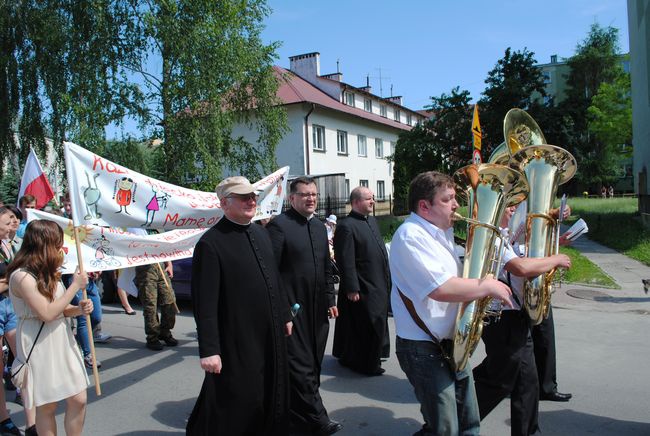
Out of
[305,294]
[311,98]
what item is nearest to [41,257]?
[305,294]

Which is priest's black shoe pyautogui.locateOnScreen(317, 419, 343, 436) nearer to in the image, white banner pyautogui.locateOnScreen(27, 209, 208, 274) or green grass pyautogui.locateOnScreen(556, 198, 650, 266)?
white banner pyautogui.locateOnScreen(27, 209, 208, 274)

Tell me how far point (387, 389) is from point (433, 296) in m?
2.74

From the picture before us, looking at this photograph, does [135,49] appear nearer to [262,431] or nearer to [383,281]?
[383,281]

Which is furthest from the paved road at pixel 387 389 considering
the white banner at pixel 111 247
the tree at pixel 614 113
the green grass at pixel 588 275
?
the tree at pixel 614 113

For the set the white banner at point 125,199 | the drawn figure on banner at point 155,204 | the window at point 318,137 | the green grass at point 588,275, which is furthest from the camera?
the window at point 318,137

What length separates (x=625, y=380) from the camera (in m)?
5.06

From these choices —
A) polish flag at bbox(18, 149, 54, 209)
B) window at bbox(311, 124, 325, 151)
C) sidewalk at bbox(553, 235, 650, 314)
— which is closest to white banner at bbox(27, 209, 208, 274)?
polish flag at bbox(18, 149, 54, 209)

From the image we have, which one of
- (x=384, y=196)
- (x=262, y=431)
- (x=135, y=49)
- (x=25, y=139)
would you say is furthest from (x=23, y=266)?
(x=384, y=196)

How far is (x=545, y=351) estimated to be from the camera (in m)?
4.39

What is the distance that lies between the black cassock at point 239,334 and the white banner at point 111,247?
2.02 meters

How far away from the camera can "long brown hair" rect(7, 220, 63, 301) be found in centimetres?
340

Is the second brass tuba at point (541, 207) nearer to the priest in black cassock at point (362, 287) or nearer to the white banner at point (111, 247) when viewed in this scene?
the priest in black cassock at point (362, 287)

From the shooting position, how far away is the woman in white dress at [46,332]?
11.0ft

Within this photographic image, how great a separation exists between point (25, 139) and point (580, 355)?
18719mm
